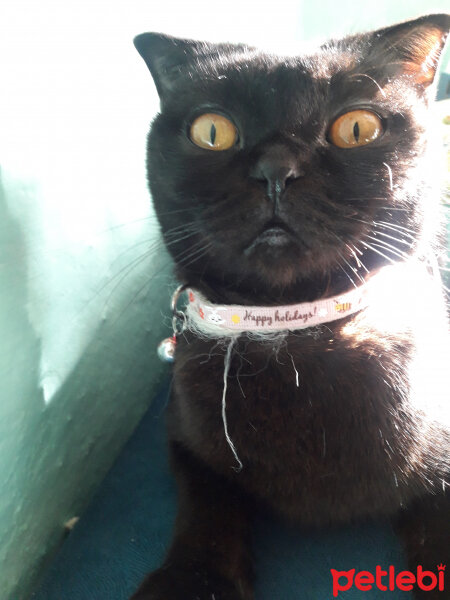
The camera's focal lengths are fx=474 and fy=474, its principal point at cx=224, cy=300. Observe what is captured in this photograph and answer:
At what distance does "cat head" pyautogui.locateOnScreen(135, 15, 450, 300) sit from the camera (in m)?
0.53

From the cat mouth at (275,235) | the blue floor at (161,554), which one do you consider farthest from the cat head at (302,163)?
the blue floor at (161,554)

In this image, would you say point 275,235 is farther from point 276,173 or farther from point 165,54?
point 165,54

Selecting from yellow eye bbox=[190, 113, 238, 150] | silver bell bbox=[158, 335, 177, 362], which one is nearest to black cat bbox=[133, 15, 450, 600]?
yellow eye bbox=[190, 113, 238, 150]

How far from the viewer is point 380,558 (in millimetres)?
682

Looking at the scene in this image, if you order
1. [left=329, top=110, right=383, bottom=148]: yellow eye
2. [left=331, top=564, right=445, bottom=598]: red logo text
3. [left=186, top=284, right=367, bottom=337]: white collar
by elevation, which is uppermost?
[left=329, top=110, right=383, bottom=148]: yellow eye

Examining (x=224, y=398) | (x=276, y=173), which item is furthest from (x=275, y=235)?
(x=224, y=398)

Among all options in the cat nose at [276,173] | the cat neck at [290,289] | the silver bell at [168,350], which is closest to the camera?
the cat nose at [276,173]

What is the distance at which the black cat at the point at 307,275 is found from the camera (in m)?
0.54

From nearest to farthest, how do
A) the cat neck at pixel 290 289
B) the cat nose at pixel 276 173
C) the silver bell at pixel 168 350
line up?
the cat nose at pixel 276 173, the cat neck at pixel 290 289, the silver bell at pixel 168 350

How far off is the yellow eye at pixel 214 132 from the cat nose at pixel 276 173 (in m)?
0.09

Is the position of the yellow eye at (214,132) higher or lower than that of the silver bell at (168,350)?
higher

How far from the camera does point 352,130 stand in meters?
0.56

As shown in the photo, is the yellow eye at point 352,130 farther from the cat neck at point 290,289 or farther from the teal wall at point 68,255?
the teal wall at point 68,255

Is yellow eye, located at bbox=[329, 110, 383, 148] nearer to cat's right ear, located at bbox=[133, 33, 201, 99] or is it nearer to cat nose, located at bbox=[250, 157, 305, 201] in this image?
cat nose, located at bbox=[250, 157, 305, 201]
